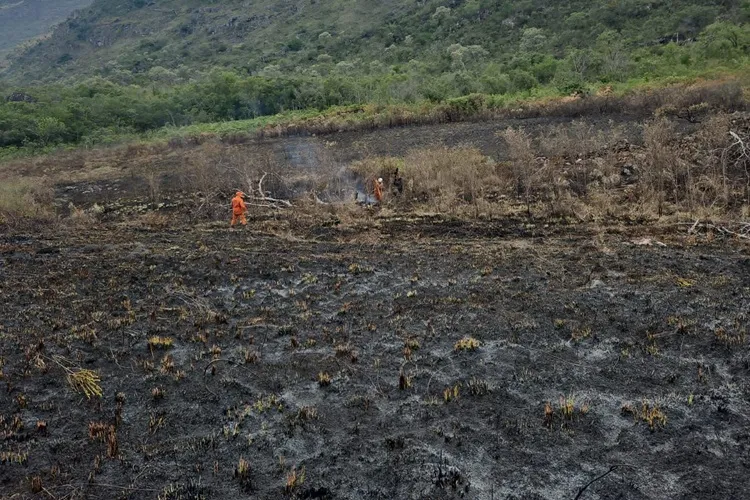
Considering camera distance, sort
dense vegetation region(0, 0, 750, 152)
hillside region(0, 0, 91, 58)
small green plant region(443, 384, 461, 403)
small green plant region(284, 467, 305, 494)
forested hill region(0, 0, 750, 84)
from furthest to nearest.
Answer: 1. hillside region(0, 0, 91, 58)
2. forested hill region(0, 0, 750, 84)
3. dense vegetation region(0, 0, 750, 152)
4. small green plant region(443, 384, 461, 403)
5. small green plant region(284, 467, 305, 494)

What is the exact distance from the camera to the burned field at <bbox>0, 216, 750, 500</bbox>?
18.0 feet

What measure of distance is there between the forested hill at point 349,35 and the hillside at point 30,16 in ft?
186

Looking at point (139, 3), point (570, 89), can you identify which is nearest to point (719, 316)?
point (570, 89)

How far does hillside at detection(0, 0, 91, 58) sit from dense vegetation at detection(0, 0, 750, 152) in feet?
347

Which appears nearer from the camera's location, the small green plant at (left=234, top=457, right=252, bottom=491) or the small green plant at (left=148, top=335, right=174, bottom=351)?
the small green plant at (left=234, top=457, right=252, bottom=491)

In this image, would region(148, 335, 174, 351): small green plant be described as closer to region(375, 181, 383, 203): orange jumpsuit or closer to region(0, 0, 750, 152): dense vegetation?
region(375, 181, 383, 203): orange jumpsuit

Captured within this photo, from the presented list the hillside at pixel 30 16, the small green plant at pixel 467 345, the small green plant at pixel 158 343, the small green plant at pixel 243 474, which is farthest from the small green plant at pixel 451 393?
the hillside at pixel 30 16

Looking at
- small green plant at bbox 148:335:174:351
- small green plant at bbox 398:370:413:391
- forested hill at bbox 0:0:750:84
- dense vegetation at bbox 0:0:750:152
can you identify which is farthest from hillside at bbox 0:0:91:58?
small green plant at bbox 398:370:413:391

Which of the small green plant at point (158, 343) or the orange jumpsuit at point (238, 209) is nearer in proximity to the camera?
the small green plant at point (158, 343)

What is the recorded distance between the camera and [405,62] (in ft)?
195

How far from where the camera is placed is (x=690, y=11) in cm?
4234

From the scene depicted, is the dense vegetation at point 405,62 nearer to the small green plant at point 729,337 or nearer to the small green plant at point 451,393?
the small green plant at point 729,337

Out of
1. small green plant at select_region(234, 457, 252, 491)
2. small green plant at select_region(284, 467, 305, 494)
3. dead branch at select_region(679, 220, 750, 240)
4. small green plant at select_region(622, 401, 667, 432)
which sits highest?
small green plant at select_region(234, 457, 252, 491)

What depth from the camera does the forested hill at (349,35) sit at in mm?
43906
